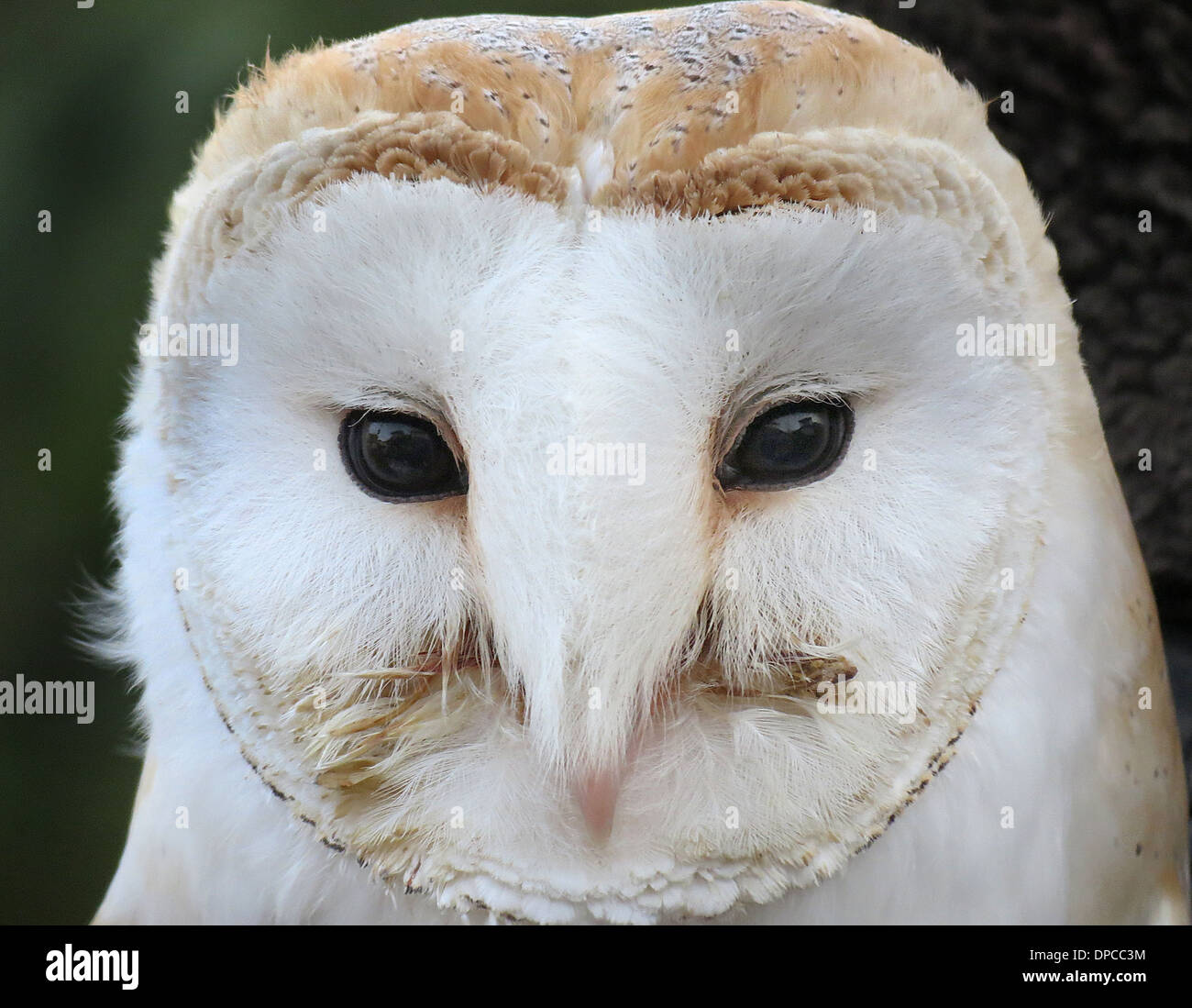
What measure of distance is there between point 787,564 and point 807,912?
0.28 meters

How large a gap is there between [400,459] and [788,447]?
261 millimetres

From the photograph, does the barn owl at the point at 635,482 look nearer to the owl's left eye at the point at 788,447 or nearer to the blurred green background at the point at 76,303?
the owl's left eye at the point at 788,447

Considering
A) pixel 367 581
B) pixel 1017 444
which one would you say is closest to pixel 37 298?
pixel 367 581

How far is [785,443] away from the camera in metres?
0.75

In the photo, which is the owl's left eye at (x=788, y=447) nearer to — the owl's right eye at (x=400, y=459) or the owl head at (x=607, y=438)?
the owl head at (x=607, y=438)

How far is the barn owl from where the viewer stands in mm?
716

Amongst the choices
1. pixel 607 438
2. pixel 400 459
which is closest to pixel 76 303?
pixel 400 459

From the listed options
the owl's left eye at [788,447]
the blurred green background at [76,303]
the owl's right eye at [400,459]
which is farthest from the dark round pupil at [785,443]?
the blurred green background at [76,303]

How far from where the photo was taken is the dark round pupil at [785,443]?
750 mm

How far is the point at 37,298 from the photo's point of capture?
177 cm

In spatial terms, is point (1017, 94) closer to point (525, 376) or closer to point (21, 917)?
point (525, 376)

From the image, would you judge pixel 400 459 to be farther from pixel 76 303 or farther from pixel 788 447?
pixel 76 303

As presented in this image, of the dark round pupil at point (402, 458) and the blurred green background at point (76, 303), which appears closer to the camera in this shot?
the dark round pupil at point (402, 458)
